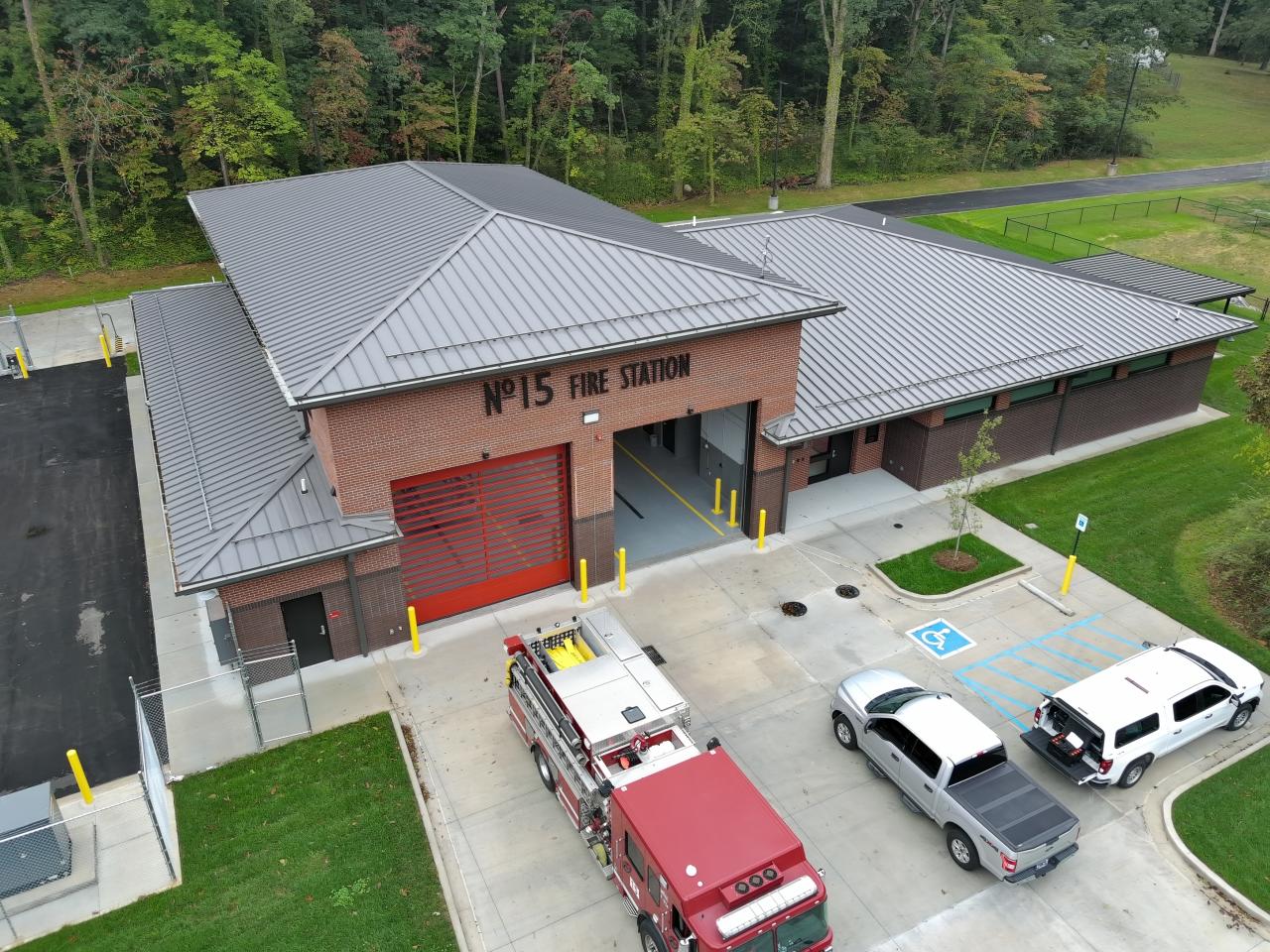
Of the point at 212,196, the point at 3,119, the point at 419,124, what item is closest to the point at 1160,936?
the point at 212,196

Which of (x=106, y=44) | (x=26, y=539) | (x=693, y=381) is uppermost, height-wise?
(x=106, y=44)

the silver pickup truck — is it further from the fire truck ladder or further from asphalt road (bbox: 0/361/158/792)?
asphalt road (bbox: 0/361/158/792)

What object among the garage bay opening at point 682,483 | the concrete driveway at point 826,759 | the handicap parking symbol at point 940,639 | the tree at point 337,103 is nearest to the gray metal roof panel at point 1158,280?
the concrete driveway at point 826,759

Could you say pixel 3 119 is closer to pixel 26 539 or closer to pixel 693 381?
pixel 26 539

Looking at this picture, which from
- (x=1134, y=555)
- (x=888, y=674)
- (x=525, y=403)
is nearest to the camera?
(x=888, y=674)

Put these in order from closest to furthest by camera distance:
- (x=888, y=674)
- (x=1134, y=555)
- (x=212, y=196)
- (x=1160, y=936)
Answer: (x=1160, y=936)
(x=888, y=674)
(x=1134, y=555)
(x=212, y=196)

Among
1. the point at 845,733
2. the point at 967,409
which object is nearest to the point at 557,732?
the point at 845,733

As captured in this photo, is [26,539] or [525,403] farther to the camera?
[26,539]
